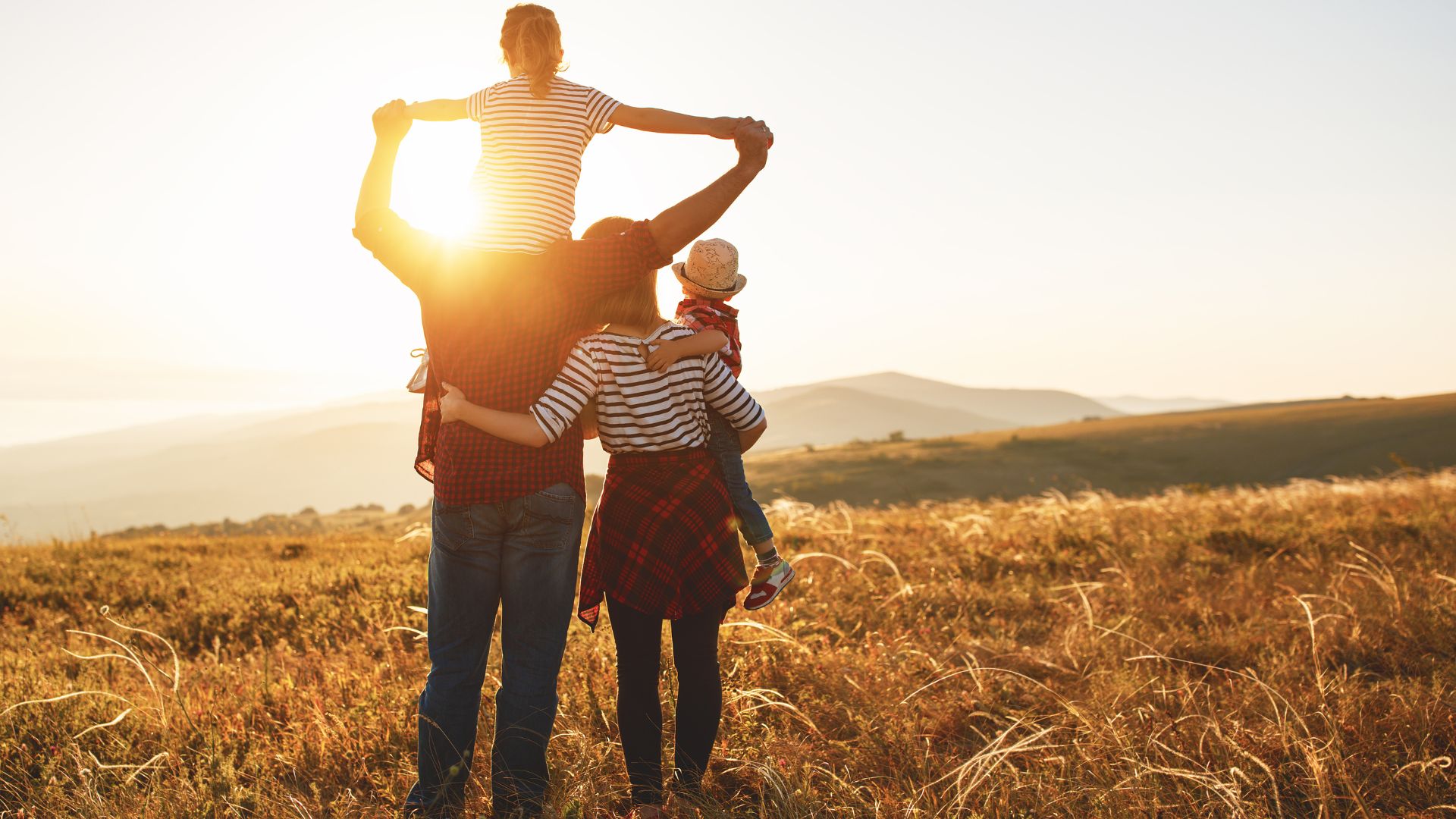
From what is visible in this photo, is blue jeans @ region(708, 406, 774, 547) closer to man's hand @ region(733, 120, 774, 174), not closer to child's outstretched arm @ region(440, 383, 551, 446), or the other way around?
child's outstretched arm @ region(440, 383, 551, 446)

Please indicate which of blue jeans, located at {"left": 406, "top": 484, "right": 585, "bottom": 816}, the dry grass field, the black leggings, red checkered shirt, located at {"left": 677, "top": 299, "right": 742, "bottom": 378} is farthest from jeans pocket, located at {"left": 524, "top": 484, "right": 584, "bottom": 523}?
the dry grass field

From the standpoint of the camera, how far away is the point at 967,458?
1930 inches

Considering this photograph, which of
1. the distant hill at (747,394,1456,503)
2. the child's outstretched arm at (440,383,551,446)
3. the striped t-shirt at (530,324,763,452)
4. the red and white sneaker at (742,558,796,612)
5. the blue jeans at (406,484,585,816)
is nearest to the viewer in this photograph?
the child's outstretched arm at (440,383,551,446)

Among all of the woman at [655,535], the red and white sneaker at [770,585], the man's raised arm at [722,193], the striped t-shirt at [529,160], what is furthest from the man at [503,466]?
the red and white sneaker at [770,585]

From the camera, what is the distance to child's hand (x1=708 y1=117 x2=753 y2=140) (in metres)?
3.00

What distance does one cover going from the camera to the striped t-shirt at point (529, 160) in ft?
9.87

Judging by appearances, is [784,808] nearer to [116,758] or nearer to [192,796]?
[192,796]

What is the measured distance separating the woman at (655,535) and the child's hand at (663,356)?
5cm

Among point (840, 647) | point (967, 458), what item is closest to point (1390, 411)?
point (967, 458)

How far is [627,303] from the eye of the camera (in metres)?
3.16

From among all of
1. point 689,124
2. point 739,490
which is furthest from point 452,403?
point 739,490

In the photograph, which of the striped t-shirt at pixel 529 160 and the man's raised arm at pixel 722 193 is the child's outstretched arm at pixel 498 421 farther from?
the man's raised arm at pixel 722 193

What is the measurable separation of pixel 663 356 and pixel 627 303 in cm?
24

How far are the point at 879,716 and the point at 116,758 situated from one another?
361 centimetres
